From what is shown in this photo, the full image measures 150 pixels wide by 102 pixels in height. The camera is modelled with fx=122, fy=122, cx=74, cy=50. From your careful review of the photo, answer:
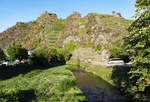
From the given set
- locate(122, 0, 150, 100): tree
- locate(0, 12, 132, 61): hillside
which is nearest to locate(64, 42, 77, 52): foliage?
locate(0, 12, 132, 61): hillside

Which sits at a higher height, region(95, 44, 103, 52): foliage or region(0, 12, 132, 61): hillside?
region(0, 12, 132, 61): hillside

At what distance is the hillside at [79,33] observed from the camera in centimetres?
7455

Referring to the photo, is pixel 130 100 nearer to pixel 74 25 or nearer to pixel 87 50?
pixel 87 50

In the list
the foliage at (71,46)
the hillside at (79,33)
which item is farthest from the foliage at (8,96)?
the foliage at (71,46)

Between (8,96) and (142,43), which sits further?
(8,96)

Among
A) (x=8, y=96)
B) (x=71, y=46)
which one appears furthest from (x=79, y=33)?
(x=8, y=96)

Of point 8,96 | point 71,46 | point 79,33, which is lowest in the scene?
point 8,96

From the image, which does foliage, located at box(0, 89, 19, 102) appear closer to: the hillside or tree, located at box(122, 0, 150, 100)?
tree, located at box(122, 0, 150, 100)

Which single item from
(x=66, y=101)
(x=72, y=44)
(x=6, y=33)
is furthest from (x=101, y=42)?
(x=6, y=33)

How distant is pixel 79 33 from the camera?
105938 millimetres

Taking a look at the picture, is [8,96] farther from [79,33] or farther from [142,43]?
[79,33]

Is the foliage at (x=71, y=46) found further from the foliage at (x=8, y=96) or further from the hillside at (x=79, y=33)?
the foliage at (x=8, y=96)

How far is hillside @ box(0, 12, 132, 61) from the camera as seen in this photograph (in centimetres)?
7455

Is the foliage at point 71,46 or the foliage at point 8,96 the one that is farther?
the foliage at point 71,46
